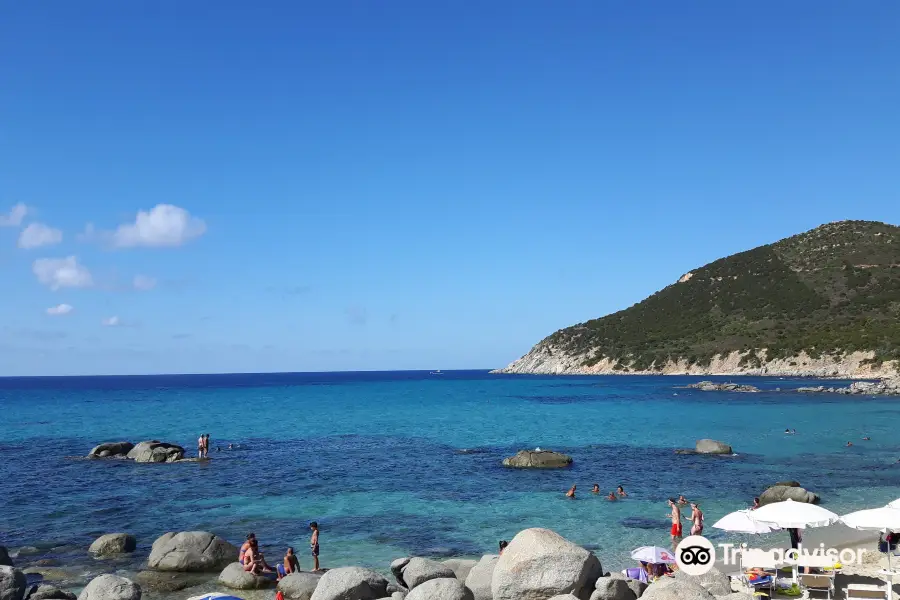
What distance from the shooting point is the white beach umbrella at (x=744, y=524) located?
62.8 ft

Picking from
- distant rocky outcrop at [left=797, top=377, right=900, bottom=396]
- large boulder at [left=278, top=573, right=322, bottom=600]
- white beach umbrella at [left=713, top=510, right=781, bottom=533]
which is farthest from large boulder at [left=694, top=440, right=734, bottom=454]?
distant rocky outcrop at [left=797, top=377, right=900, bottom=396]

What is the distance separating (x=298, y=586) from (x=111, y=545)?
355 inches

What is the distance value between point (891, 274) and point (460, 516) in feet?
480

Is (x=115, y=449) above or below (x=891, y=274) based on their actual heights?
below

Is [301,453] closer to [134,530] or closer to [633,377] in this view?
[134,530]

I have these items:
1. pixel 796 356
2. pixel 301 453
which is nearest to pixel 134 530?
pixel 301 453

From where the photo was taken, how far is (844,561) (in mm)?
20750

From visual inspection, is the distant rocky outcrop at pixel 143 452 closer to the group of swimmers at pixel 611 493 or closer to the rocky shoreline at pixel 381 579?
the rocky shoreline at pixel 381 579

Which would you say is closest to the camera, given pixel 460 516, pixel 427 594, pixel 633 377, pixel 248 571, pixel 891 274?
pixel 427 594

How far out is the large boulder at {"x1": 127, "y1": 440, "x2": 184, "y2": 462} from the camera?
154 feet

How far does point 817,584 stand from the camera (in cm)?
1744

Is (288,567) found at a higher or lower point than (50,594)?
lower

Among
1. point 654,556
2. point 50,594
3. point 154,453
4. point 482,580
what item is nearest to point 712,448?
point 654,556

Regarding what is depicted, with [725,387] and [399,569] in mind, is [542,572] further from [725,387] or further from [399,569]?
[725,387]
